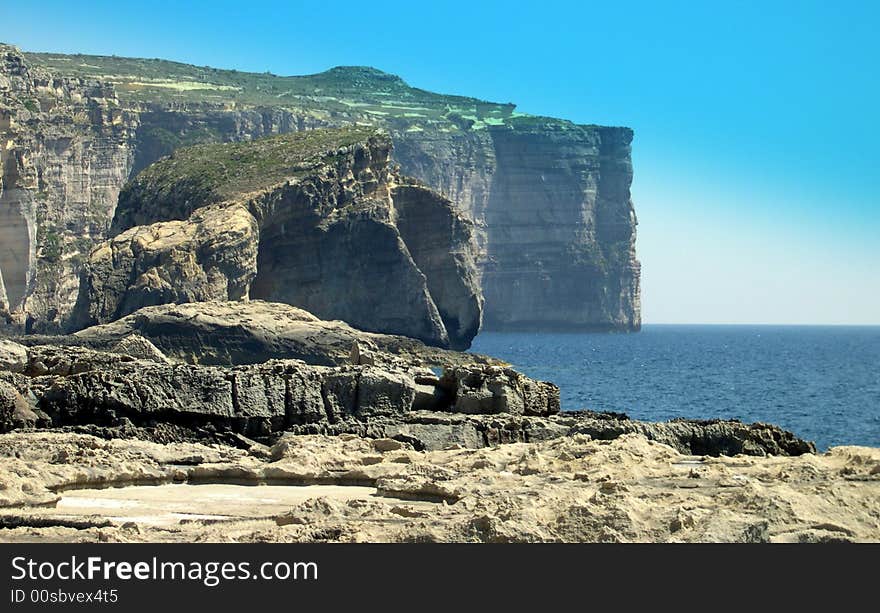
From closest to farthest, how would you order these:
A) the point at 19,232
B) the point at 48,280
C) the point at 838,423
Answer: the point at 838,423 → the point at 19,232 → the point at 48,280

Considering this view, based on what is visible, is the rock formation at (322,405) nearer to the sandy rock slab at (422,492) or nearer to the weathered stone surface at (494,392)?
the weathered stone surface at (494,392)

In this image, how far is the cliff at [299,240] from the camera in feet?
275

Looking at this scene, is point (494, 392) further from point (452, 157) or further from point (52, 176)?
point (452, 157)

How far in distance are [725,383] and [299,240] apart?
92.9 ft

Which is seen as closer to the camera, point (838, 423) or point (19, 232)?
point (838, 423)

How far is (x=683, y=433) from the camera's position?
26031mm

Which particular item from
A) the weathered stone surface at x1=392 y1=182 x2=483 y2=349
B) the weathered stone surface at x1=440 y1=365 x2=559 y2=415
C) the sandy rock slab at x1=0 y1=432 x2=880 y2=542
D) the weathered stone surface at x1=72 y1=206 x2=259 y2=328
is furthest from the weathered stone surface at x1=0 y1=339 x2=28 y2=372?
the weathered stone surface at x1=392 y1=182 x2=483 y2=349

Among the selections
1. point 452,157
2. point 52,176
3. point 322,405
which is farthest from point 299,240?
point 452,157

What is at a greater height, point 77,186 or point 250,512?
point 77,186

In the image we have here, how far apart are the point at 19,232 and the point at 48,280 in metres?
14.8

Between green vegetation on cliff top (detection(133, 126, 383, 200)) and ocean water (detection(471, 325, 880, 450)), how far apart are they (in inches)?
756

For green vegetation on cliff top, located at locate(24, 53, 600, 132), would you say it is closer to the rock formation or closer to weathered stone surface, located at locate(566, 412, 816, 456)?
the rock formation
